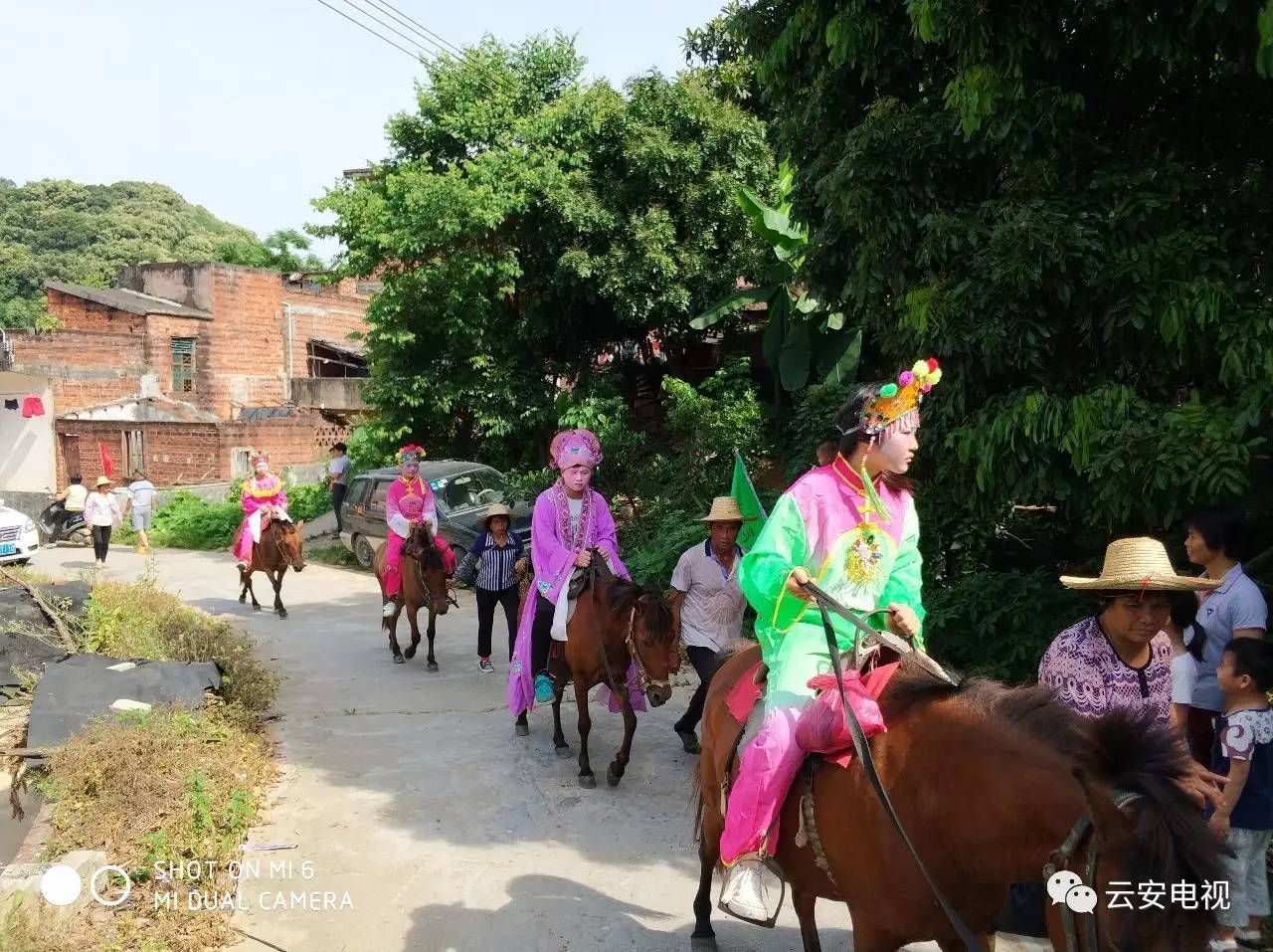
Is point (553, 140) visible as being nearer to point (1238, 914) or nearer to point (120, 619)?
point (120, 619)

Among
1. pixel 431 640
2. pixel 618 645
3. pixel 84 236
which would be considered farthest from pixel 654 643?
pixel 84 236

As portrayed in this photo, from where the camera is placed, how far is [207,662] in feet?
24.1

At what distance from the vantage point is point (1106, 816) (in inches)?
91.1

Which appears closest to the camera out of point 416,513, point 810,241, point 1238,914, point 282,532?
point 1238,914

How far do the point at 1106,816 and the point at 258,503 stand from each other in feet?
40.2

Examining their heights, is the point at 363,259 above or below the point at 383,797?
above

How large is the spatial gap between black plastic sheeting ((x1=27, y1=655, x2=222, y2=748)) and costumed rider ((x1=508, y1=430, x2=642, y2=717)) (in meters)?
2.43

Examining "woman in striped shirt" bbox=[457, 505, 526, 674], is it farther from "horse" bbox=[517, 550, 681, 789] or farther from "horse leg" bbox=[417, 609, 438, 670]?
"horse" bbox=[517, 550, 681, 789]

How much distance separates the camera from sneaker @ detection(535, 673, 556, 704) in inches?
277

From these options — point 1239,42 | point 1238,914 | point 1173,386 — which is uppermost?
point 1239,42

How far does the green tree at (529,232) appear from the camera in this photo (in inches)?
600

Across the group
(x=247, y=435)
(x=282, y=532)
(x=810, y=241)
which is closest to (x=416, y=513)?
(x=282, y=532)

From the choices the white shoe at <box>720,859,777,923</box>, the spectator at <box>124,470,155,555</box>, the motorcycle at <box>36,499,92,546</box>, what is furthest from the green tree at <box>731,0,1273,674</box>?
the motorcycle at <box>36,499,92,546</box>

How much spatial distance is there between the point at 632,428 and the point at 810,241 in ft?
33.4
